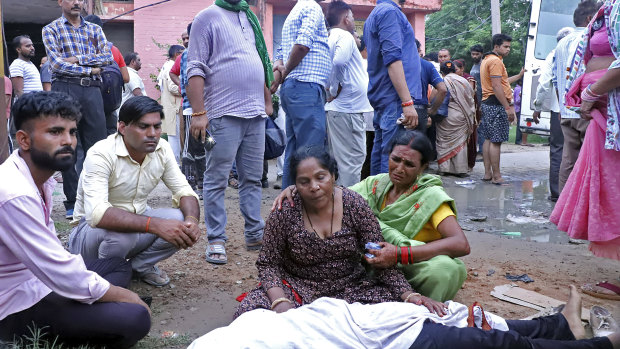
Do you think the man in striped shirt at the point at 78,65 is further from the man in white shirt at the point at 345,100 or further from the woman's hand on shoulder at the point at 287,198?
the woman's hand on shoulder at the point at 287,198

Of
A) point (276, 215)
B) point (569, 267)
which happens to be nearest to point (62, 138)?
point (276, 215)

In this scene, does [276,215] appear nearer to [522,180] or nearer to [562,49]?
[562,49]

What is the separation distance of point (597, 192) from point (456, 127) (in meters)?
5.16

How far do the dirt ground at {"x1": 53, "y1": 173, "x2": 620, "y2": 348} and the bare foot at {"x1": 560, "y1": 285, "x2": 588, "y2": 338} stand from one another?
0.33 m

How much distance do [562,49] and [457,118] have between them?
3058mm

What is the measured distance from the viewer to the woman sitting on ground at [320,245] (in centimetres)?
295

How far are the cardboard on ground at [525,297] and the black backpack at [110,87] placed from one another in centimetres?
409

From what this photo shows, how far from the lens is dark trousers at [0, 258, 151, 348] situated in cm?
262

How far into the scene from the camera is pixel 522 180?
845 cm

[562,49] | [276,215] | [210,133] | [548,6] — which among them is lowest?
[276,215]

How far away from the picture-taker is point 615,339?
8.49 ft

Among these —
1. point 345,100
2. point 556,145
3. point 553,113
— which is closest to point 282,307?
point 345,100

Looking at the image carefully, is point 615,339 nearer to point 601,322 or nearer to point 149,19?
point 601,322

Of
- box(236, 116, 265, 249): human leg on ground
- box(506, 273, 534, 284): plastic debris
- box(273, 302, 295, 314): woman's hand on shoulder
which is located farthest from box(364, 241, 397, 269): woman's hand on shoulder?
box(236, 116, 265, 249): human leg on ground
